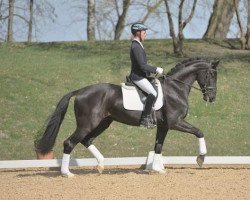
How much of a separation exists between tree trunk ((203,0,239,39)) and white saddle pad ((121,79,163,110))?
18.3 metres

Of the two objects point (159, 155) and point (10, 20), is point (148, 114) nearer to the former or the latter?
point (159, 155)

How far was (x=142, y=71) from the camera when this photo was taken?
9.98 meters

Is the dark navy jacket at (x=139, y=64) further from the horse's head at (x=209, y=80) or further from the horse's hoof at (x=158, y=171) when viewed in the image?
the horse's hoof at (x=158, y=171)

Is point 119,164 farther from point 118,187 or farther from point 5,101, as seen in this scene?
point 5,101

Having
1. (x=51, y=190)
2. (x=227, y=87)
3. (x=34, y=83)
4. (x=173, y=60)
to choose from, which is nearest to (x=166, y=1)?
(x=173, y=60)

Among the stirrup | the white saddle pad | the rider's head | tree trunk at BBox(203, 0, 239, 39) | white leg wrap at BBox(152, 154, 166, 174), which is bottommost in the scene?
white leg wrap at BBox(152, 154, 166, 174)

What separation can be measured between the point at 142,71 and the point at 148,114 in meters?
0.79

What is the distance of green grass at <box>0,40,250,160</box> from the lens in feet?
51.4

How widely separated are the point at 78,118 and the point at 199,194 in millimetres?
2852

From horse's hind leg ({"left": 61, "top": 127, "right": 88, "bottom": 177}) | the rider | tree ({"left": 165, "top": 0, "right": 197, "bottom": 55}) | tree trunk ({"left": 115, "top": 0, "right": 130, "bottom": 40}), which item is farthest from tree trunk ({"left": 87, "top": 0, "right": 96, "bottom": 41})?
horse's hind leg ({"left": 61, "top": 127, "right": 88, "bottom": 177})

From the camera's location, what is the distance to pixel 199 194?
8.18 meters

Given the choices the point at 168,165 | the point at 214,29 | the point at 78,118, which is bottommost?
the point at 168,165

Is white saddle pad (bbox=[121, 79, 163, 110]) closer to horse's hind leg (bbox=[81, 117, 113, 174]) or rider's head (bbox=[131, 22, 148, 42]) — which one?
horse's hind leg (bbox=[81, 117, 113, 174])

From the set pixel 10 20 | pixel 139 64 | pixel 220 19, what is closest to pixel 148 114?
pixel 139 64
